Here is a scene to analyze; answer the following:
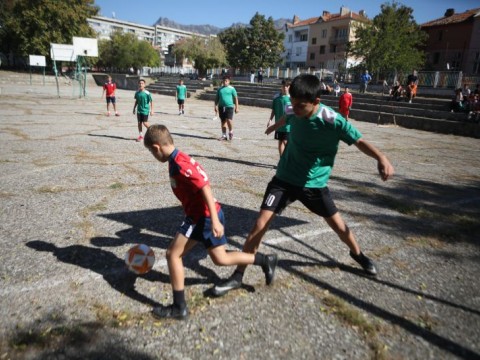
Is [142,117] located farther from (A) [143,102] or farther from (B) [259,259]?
(B) [259,259]

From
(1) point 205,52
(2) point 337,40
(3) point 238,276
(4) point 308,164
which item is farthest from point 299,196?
(2) point 337,40

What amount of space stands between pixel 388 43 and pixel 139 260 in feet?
88.3

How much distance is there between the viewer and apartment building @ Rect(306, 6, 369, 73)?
5803cm

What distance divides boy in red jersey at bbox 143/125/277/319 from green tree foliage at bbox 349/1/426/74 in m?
26.6

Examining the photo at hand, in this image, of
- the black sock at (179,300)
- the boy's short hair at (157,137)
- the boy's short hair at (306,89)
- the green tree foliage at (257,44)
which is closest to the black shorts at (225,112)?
the boy's short hair at (306,89)

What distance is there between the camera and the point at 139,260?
2936mm

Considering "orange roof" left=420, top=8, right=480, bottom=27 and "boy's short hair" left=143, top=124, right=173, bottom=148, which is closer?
"boy's short hair" left=143, top=124, right=173, bottom=148

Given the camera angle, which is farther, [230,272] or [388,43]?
[388,43]

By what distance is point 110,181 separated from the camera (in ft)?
19.2

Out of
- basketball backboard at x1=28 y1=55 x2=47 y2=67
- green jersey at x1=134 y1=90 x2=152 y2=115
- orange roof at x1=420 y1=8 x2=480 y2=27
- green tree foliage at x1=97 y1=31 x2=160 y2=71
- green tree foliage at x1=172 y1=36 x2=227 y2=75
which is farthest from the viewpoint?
green tree foliage at x1=97 y1=31 x2=160 y2=71

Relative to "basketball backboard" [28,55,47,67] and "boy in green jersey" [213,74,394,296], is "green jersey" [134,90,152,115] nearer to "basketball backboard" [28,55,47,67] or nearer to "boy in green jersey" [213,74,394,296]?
"boy in green jersey" [213,74,394,296]

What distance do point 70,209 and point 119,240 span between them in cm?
127

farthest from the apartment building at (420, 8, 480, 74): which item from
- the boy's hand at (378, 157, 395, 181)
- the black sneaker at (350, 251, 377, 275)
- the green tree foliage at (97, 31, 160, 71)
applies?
the green tree foliage at (97, 31, 160, 71)

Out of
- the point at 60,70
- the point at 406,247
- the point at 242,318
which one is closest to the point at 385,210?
Result: the point at 406,247
